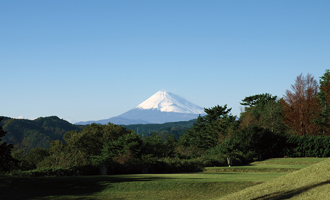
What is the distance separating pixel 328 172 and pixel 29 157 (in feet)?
153

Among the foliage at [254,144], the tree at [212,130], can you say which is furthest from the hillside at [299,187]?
the tree at [212,130]

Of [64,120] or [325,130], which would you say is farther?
[64,120]

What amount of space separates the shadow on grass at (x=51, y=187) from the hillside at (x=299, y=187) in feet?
25.1

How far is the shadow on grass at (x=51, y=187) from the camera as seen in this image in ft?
51.5

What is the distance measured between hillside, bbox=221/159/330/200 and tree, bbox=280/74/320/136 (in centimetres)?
4093

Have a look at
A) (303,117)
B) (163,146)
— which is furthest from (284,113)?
(163,146)

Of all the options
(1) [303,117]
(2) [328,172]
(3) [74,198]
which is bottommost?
(3) [74,198]

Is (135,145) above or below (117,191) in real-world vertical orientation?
above

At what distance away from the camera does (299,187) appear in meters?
11.3

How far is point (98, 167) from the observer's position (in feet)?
76.6

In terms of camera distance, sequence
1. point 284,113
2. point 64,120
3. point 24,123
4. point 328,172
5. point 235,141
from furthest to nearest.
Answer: point 64,120
point 24,123
point 284,113
point 235,141
point 328,172

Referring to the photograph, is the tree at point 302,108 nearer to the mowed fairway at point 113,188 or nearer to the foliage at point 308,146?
the foliage at point 308,146

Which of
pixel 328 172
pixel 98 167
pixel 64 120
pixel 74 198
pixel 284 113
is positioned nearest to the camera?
pixel 328 172

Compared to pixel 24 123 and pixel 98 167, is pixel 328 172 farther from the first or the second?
pixel 24 123
